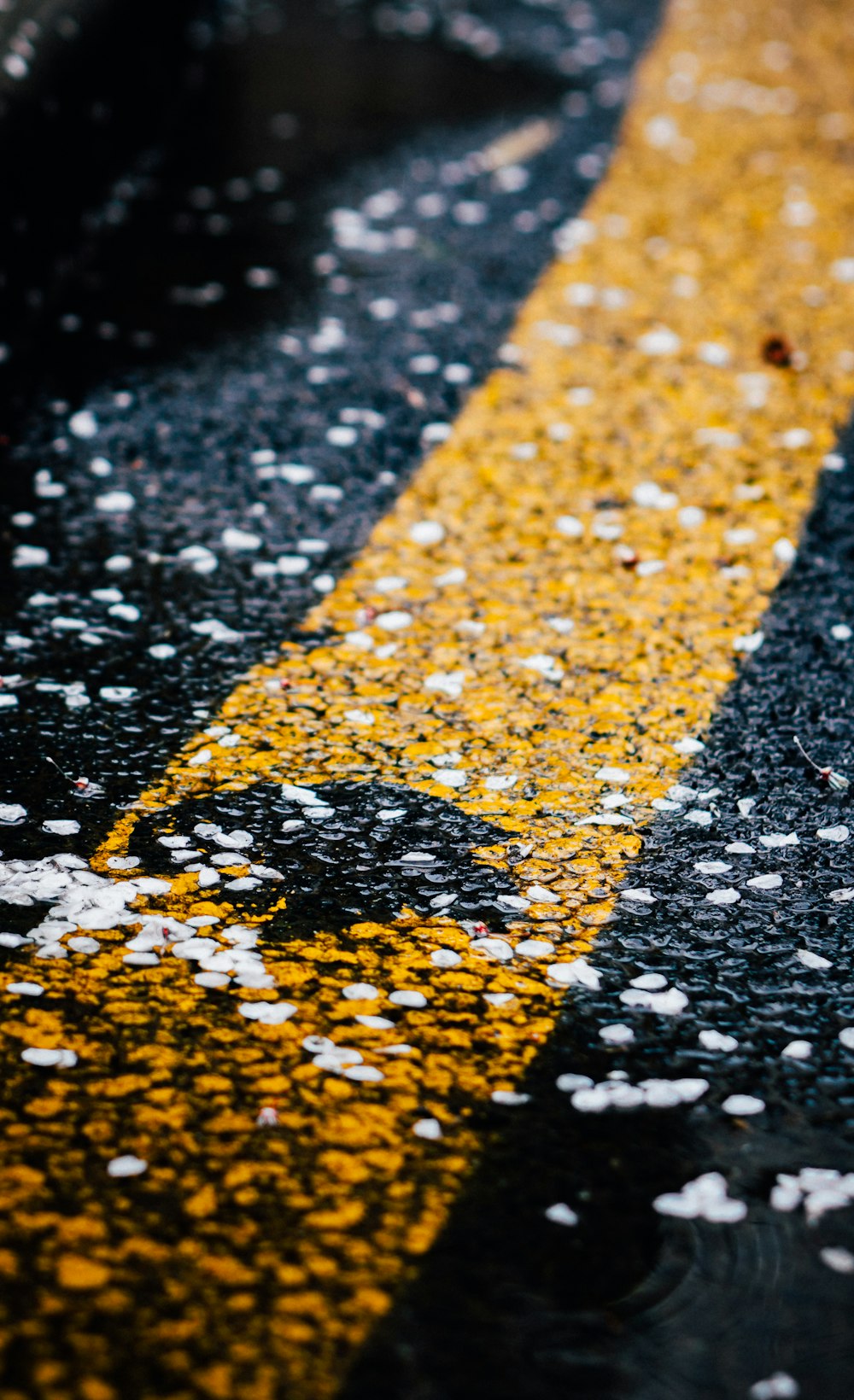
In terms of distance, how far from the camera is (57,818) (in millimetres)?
3562

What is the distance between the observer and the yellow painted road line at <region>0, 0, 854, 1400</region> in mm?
2479

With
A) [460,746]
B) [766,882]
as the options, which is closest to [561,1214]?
[766,882]

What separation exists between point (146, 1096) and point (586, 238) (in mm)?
6141

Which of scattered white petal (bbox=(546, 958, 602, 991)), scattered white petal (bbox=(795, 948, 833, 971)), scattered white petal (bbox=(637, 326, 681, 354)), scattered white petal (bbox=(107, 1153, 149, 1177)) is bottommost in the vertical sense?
scattered white petal (bbox=(795, 948, 833, 971))

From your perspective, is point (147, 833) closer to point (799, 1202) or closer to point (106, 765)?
point (106, 765)

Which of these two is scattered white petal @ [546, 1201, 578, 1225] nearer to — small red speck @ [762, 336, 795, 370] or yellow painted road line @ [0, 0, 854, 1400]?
yellow painted road line @ [0, 0, 854, 1400]

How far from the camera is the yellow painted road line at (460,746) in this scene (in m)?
2.48

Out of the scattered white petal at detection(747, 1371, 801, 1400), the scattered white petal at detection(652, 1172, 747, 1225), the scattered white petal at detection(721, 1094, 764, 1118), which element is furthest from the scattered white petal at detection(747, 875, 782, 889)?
the scattered white petal at detection(747, 1371, 801, 1400)

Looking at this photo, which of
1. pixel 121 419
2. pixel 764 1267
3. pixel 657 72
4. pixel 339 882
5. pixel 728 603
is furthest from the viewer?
pixel 657 72

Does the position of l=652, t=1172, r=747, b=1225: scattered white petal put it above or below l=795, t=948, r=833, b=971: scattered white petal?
above

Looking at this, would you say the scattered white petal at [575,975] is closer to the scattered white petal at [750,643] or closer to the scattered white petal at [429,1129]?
the scattered white petal at [429,1129]

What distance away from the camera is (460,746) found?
396 centimetres

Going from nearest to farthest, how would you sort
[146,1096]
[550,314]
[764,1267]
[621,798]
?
[764,1267], [146,1096], [621,798], [550,314]

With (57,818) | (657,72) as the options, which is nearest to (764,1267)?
(57,818)
